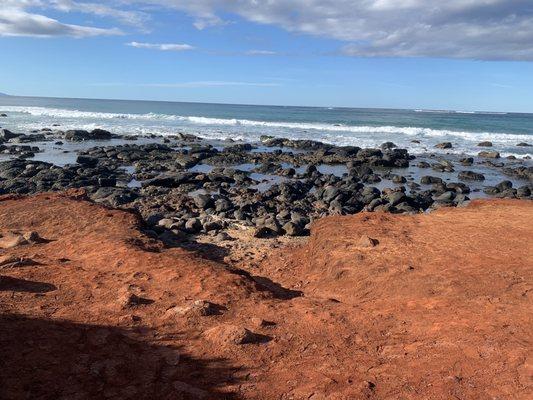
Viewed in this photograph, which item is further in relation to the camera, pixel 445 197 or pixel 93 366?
pixel 445 197

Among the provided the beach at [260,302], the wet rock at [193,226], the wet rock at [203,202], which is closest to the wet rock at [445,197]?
the beach at [260,302]

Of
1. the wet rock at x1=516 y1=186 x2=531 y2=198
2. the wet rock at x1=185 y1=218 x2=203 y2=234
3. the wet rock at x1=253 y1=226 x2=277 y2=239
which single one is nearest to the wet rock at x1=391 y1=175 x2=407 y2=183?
the wet rock at x1=516 y1=186 x2=531 y2=198

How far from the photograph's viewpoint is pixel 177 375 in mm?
5109

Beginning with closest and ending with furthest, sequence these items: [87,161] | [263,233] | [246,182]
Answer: [263,233], [246,182], [87,161]

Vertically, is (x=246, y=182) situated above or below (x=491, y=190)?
below

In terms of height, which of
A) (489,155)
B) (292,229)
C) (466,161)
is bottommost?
(292,229)

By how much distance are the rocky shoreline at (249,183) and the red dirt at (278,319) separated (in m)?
3.42

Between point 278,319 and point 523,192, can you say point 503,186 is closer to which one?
point 523,192

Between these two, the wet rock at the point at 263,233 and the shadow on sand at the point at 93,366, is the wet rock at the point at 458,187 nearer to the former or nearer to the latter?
the wet rock at the point at 263,233

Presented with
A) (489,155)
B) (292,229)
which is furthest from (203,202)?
(489,155)

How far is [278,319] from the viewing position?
6.52 m

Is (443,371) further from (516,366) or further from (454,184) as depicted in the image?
(454,184)

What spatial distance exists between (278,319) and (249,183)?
51.3 feet

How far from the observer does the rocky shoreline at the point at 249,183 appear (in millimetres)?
15164
